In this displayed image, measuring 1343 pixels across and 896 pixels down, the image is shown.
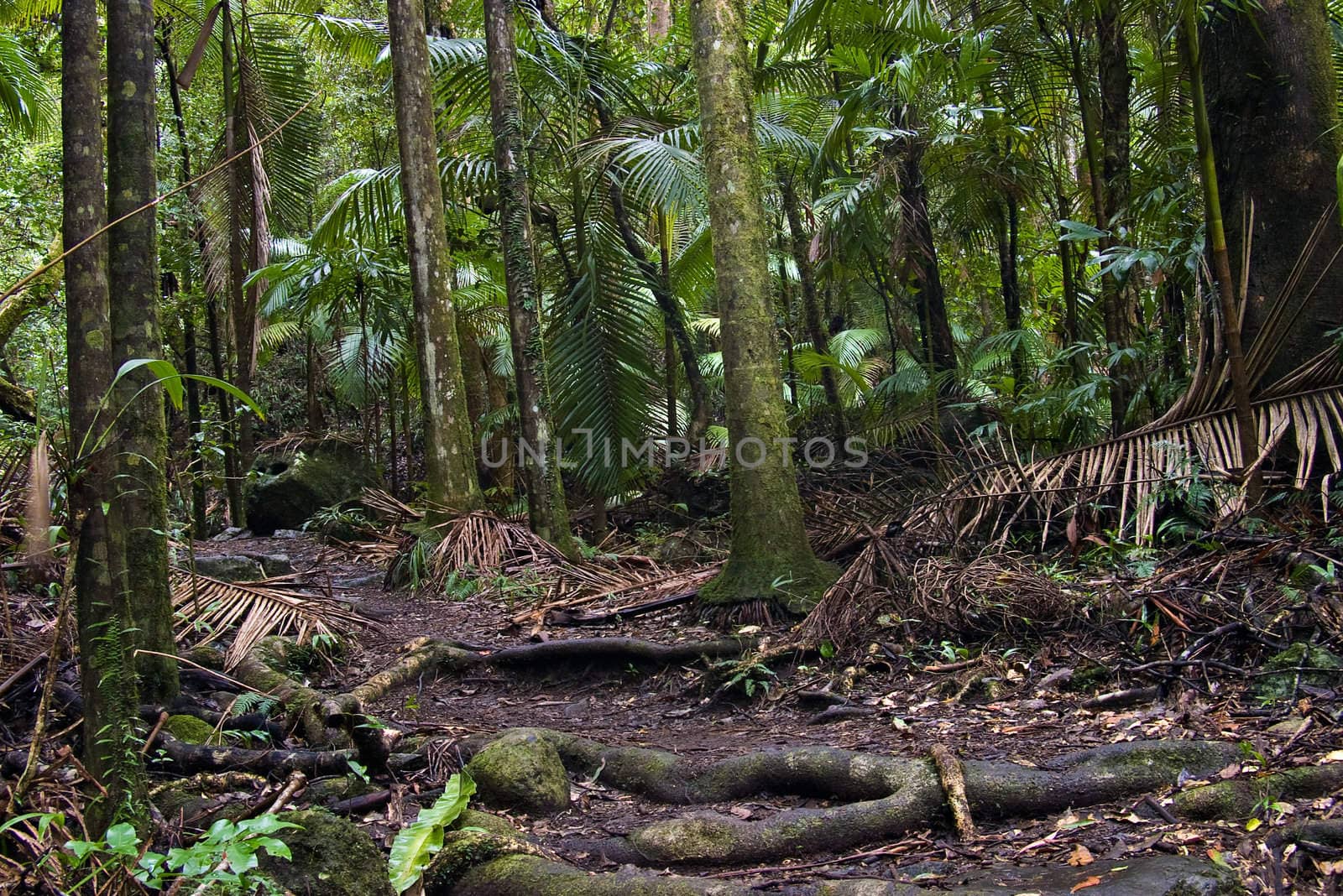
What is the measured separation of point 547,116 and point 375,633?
508 cm

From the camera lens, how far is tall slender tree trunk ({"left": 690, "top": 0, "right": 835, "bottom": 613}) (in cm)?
540

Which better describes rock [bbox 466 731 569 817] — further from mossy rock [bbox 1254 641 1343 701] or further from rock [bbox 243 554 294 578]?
rock [bbox 243 554 294 578]

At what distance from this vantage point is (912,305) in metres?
11.0

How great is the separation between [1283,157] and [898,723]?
12.1 feet

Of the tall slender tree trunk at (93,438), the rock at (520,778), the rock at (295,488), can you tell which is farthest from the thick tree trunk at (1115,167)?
the rock at (295,488)

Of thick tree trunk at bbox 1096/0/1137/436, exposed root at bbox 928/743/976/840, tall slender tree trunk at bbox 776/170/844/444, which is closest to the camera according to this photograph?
exposed root at bbox 928/743/976/840

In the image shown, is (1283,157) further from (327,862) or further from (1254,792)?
(327,862)

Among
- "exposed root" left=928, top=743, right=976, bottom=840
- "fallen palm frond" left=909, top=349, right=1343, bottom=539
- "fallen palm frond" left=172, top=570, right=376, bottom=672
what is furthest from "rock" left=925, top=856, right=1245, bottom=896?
"fallen palm frond" left=172, top=570, right=376, bottom=672

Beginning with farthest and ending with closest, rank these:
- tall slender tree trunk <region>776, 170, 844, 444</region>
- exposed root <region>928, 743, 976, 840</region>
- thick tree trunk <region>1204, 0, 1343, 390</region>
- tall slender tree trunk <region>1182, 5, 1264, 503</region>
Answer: tall slender tree trunk <region>776, 170, 844, 444</region>, thick tree trunk <region>1204, 0, 1343, 390</region>, tall slender tree trunk <region>1182, 5, 1264, 503</region>, exposed root <region>928, 743, 976, 840</region>

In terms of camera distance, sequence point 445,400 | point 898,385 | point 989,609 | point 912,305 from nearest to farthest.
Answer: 1. point 989,609
2. point 445,400
3. point 898,385
4. point 912,305

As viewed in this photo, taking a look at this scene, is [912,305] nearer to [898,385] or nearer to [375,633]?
[898,385]

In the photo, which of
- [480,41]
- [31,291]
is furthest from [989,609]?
[480,41]

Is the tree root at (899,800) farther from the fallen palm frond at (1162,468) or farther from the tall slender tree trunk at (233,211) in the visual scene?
the tall slender tree trunk at (233,211)

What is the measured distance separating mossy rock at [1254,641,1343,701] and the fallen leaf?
1230 millimetres
